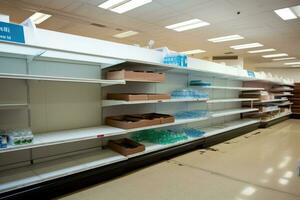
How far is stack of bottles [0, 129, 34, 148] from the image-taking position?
184cm

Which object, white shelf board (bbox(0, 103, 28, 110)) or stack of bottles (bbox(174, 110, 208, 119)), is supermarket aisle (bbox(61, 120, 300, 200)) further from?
white shelf board (bbox(0, 103, 28, 110))

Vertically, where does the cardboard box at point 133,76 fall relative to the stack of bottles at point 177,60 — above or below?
below

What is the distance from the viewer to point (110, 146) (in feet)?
9.81

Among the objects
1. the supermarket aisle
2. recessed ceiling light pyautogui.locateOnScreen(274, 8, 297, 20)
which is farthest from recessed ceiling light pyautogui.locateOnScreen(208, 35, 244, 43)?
the supermarket aisle

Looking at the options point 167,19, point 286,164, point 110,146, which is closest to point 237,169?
point 286,164

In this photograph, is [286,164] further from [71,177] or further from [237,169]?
[71,177]

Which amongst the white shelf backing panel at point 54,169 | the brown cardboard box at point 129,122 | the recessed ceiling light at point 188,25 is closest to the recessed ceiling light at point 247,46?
the recessed ceiling light at point 188,25

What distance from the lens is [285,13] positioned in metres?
4.73

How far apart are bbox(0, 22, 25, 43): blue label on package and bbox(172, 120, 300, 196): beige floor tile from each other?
268 cm

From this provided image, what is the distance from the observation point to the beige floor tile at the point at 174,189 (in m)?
2.23

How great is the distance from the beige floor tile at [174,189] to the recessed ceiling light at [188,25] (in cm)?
401

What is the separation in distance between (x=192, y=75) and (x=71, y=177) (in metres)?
3.20

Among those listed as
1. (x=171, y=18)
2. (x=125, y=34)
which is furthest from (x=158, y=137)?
(x=125, y=34)

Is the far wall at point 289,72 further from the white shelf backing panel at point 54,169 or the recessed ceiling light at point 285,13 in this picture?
the white shelf backing panel at point 54,169
